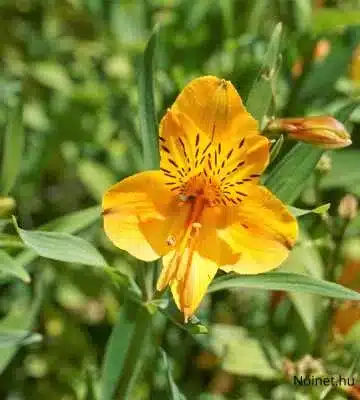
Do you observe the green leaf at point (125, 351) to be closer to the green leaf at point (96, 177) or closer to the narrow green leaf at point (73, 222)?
the narrow green leaf at point (73, 222)

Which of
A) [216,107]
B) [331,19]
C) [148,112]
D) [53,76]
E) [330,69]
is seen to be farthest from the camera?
[53,76]

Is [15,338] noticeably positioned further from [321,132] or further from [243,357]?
[321,132]

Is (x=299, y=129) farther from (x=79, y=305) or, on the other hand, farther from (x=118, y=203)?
(x=79, y=305)

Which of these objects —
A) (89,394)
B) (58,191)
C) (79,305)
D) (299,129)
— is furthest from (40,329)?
(299,129)

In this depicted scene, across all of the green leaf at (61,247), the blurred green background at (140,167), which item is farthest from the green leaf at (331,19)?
the green leaf at (61,247)

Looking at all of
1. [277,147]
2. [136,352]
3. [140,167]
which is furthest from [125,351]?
[140,167]

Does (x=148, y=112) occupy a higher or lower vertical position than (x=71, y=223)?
higher

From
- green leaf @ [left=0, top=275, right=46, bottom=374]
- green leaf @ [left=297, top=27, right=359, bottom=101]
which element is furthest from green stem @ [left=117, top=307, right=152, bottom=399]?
green leaf @ [left=297, top=27, right=359, bottom=101]
